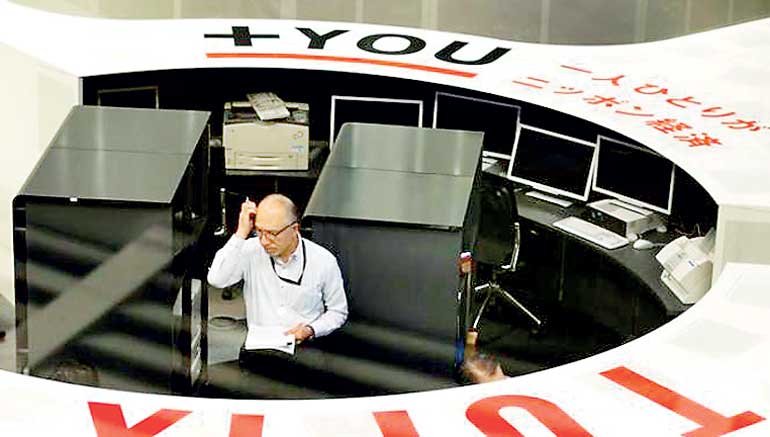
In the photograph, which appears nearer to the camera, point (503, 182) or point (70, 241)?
point (70, 241)

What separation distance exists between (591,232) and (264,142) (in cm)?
152

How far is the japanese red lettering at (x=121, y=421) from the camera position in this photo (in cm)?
288

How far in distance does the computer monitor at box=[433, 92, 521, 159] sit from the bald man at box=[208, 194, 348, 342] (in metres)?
1.75

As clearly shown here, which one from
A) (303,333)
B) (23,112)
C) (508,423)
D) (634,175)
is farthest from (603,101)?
(508,423)

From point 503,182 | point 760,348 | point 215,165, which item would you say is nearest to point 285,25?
point 215,165

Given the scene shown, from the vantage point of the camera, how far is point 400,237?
4277mm

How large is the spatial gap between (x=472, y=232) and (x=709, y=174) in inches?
33.7

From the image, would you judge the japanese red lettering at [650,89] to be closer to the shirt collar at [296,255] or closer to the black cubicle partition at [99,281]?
the shirt collar at [296,255]

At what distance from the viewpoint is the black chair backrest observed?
19.8 feet

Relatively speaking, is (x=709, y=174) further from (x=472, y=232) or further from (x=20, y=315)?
(x=20, y=315)

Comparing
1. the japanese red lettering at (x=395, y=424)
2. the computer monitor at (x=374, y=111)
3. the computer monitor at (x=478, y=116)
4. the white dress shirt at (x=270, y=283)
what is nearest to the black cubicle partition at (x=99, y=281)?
the white dress shirt at (x=270, y=283)

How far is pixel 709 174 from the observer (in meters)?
4.89

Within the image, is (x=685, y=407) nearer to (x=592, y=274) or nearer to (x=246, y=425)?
(x=246, y=425)

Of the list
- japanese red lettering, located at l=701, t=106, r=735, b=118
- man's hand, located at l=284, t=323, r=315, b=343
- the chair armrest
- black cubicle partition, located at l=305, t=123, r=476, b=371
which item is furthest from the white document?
japanese red lettering, located at l=701, t=106, r=735, b=118
